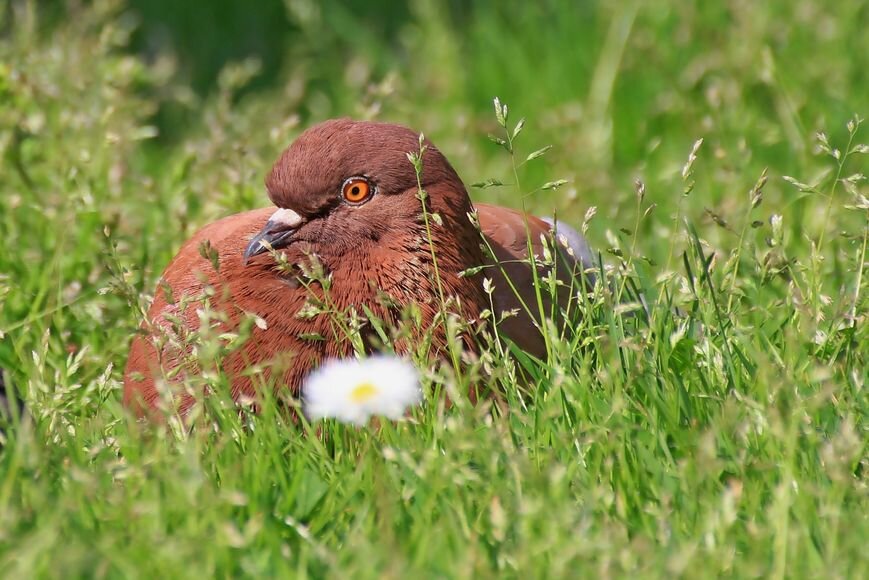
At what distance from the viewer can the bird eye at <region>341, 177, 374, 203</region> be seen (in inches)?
132

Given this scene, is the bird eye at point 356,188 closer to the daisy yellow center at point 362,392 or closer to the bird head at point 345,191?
the bird head at point 345,191

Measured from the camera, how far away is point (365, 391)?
110 inches

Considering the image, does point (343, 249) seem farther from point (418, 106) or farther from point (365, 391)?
point (418, 106)

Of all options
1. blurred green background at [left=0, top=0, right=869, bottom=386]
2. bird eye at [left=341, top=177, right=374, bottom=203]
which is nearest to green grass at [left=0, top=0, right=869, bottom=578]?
blurred green background at [left=0, top=0, right=869, bottom=386]

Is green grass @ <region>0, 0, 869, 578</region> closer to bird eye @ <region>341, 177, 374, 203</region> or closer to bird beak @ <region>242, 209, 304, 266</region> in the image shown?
bird beak @ <region>242, 209, 304, 266</region>

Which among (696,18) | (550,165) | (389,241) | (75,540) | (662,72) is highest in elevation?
(696,18)

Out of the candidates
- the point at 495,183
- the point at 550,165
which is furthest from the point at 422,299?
the point at 550,165

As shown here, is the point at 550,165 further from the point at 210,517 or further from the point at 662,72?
the point at 210,517

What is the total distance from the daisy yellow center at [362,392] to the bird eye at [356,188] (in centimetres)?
71

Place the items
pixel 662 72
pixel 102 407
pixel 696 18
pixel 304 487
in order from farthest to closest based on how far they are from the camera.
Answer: pixel 696 18
pixel 662 72
pixel 102 407
pixel 304 487

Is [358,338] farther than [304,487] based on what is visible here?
Yes

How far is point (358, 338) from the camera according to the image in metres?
2.88

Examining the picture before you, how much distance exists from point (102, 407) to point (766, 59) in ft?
8.37

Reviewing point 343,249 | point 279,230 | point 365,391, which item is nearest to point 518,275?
point 343,249
